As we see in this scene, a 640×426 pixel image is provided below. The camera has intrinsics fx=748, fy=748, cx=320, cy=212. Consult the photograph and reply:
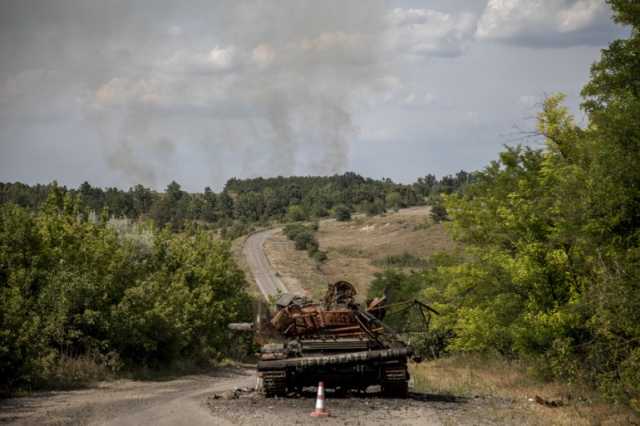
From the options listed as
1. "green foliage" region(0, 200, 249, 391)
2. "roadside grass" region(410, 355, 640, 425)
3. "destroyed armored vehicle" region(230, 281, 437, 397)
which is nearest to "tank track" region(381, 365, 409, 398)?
"destroyed armored vehicle" region(230, 281, 437, 397)

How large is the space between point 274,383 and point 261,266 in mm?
77058

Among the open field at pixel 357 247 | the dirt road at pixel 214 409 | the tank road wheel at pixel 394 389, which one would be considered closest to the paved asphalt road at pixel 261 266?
the open field at pixel 357 247

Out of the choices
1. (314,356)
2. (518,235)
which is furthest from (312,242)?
(314,356)

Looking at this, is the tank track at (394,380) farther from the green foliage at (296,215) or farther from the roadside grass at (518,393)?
the green foliage at (296,215)

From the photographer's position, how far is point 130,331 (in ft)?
80.5

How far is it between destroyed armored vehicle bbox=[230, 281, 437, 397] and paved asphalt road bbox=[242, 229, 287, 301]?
42321 millimetres

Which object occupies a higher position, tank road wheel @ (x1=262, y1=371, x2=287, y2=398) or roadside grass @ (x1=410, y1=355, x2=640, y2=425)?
tank road wheel @ (x1=262, y1=371, x2=287, y2=398)

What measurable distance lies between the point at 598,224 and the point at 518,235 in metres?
8.52

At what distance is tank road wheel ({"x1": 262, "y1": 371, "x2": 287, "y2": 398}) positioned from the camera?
17.3 metres

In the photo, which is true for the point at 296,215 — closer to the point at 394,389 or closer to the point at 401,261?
the point at 401,261

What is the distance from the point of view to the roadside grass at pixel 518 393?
15438 mm

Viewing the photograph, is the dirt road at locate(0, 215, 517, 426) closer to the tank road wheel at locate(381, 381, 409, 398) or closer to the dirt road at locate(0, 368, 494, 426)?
the dirt road at locate(0, 368, 494, 426)

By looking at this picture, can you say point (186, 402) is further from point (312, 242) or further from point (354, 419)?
point (312, 242)

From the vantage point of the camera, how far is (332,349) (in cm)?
1814
